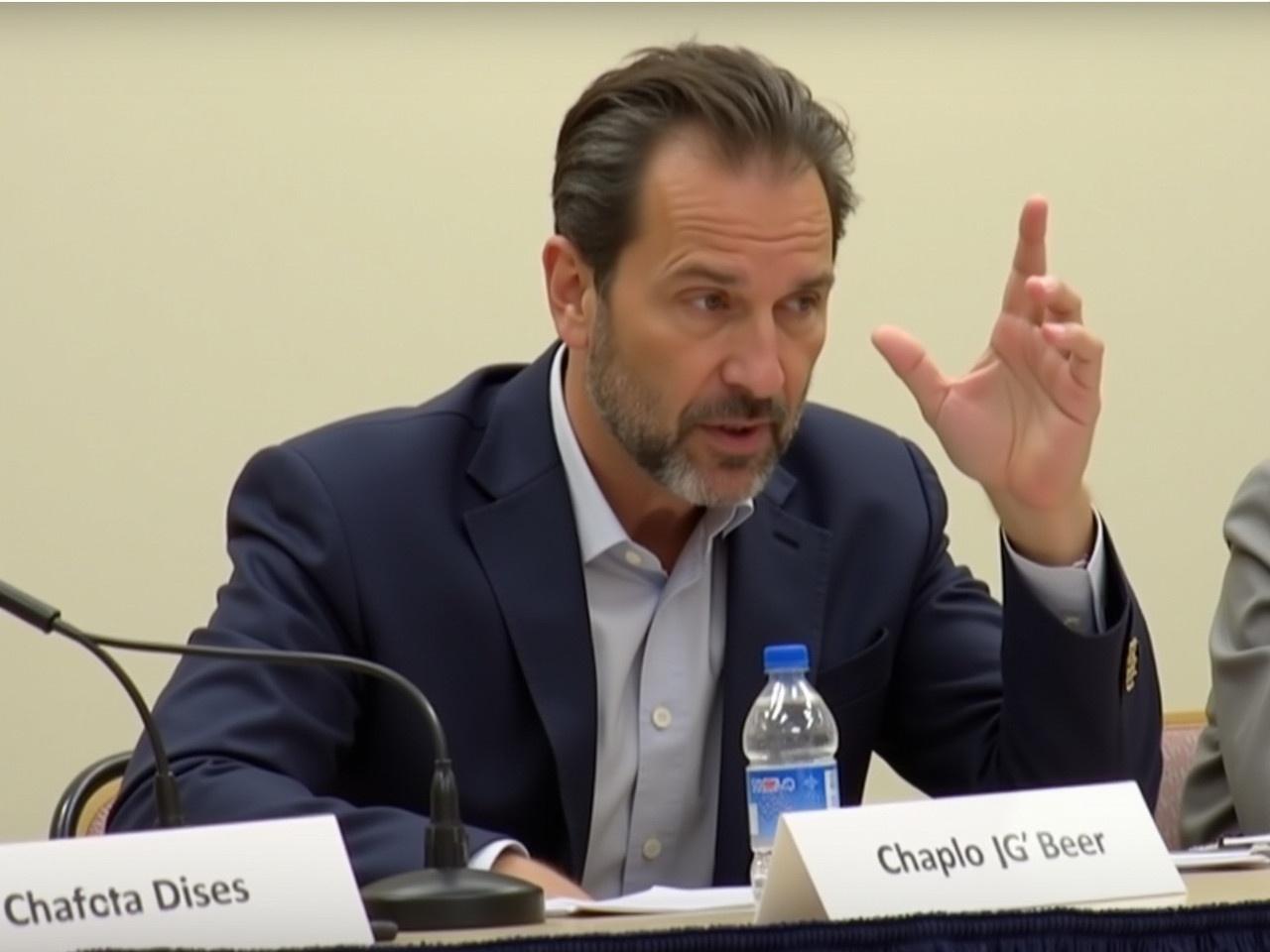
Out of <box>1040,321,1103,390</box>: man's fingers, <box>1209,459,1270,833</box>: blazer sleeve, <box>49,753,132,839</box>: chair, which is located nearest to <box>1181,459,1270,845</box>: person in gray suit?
<box>1209,459,1270,833</box>: blazer sleeve

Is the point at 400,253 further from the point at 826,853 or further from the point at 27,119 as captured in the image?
the point at 826,853

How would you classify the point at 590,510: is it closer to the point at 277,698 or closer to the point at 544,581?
the point at 544,581

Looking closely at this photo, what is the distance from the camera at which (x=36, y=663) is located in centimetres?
328

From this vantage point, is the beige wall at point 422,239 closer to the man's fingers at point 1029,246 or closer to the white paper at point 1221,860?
the man's fingers at point 1029,246

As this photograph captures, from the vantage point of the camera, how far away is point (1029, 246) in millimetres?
2273

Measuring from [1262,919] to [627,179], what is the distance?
4.29 feet

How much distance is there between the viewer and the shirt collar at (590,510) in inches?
94.2

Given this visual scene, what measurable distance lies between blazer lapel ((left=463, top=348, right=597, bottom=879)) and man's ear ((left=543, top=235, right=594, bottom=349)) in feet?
0.37

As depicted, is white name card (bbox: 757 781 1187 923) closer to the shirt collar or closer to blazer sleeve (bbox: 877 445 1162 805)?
blazer sleeve (bbox: 877 445 1162 805)

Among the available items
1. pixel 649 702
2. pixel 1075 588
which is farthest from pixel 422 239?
pixel 1075 588

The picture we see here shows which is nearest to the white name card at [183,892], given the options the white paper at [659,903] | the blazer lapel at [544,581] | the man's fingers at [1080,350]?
the white paper at [659,903]

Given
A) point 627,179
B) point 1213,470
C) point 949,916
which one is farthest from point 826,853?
point 1213,470

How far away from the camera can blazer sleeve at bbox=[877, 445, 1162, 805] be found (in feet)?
7.30

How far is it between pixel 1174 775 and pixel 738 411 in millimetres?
756
